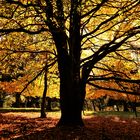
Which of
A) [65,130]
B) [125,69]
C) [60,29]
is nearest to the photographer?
[60,29]

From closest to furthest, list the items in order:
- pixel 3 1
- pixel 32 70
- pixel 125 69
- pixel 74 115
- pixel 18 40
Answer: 1. pixel 3 1
2. pixel 74 115
3. pixel 18 40
4. pixel 125 69
5. pixel 32 70

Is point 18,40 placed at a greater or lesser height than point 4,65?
greater

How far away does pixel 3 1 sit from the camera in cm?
1216

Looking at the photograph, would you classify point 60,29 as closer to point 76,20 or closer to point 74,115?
point 76,20

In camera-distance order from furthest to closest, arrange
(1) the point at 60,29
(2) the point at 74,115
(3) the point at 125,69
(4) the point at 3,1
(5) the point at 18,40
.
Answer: (3) the point at 125,69, (5) the point at 18,40, (2) the point at 74,115, (1) the point at 60,29, (4) the point at 3,1

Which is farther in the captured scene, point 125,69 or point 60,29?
point 125,69

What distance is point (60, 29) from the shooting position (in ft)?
42.8

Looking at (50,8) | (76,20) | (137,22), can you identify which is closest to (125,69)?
(137,22)

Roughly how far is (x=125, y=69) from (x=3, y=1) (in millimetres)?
10200

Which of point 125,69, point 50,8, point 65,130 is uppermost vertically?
point 50,8

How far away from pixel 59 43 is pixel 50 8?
156 inches

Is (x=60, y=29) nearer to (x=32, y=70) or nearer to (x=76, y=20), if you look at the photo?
(x=76, y=20)

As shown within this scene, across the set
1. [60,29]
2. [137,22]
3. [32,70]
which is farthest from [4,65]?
[137,22]

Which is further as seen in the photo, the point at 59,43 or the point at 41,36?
the point at 41,36
